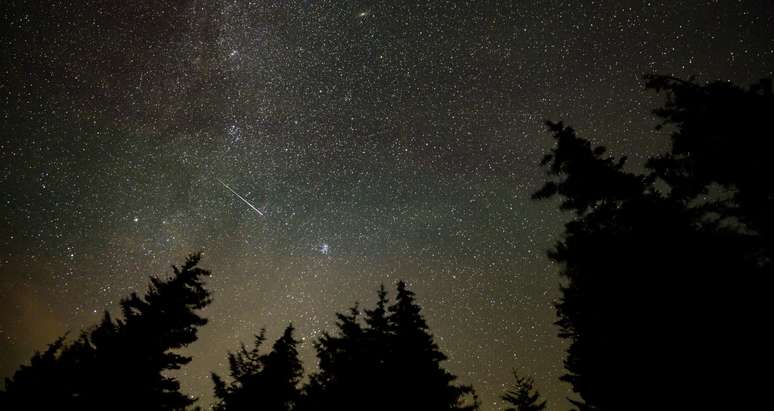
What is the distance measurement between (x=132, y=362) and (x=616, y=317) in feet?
41.8

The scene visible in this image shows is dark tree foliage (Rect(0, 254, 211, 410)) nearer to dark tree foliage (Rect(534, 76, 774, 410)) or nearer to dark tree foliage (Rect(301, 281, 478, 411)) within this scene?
dark tree foliage (Rect(301, 281, 478, 411))

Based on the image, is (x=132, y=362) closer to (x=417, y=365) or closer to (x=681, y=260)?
(x=417, y=365)

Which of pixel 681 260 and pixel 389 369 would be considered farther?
pixel 389 369

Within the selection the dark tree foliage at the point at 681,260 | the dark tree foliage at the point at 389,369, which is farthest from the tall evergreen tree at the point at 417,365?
the dark tree foliage at the point at 681,260

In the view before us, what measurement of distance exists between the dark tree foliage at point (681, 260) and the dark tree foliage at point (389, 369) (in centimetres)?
463

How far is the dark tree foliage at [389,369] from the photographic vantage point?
36.8 feet

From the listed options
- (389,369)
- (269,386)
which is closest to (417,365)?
(389,369)

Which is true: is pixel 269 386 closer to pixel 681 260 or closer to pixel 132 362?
pixel 132 362

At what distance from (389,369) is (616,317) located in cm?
718

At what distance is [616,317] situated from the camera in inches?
268

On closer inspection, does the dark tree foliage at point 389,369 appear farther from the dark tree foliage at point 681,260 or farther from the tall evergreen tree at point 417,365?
the dark tree foliage at point 681,260

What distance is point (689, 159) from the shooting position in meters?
8.48

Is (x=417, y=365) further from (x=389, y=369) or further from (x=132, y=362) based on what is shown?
(x=132, y=362)

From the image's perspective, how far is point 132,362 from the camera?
424 inches
